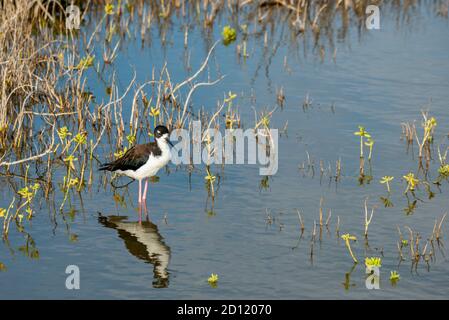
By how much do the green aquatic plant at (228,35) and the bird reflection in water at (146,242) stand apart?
29.7 ft

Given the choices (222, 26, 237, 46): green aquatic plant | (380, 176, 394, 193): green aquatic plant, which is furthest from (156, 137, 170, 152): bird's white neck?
(222, 26, 237, 46): green aquatic plant

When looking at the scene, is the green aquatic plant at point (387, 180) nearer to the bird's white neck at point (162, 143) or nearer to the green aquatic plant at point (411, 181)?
the green aquatic plant at point (411, 181)

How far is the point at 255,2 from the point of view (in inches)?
913

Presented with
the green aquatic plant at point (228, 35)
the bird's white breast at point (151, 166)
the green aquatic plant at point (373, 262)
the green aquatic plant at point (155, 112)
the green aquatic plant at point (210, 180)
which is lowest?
the green aquatic plant at point (373, 262)

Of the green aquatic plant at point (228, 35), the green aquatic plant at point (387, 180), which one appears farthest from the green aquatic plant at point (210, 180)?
the green aquatic plant at point (228, 35)

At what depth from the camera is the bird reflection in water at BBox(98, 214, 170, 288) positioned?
32.8 ft

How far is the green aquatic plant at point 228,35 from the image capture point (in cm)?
2005

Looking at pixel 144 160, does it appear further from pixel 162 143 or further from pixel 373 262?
pixel 373 262

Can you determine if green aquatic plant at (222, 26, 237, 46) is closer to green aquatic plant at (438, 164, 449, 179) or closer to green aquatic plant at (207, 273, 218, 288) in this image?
green aquatic plant at (438, 164, 449, 179)

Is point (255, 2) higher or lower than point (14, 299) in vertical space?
higher
